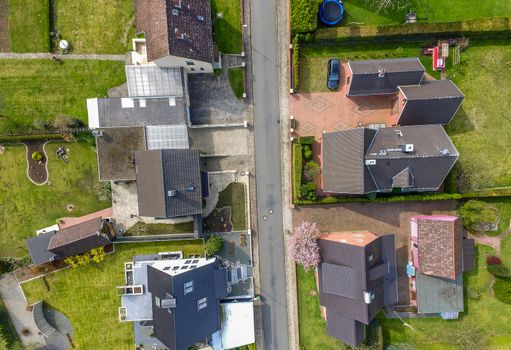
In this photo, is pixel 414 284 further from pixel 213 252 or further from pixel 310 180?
pixel 213 252

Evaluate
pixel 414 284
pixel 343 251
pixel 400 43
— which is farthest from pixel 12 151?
pixel 414 284

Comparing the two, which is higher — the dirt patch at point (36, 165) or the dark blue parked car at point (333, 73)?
the dark blue parked car at point (333, 73)

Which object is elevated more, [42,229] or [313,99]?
[313,99]

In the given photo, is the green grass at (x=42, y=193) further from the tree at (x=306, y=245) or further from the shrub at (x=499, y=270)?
the shrub at (x=499, y=270)

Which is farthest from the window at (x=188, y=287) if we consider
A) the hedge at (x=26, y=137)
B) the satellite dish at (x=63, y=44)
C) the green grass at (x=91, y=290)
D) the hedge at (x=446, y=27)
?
the hedge at (x=446, y=27)

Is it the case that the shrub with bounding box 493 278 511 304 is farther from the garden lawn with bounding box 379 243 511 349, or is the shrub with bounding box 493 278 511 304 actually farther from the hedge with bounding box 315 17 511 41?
the hedge with bounding box 315 17 511 41

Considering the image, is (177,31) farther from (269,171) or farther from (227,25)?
(269,171)

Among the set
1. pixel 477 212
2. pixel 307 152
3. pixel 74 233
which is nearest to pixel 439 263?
pixel 477 212
